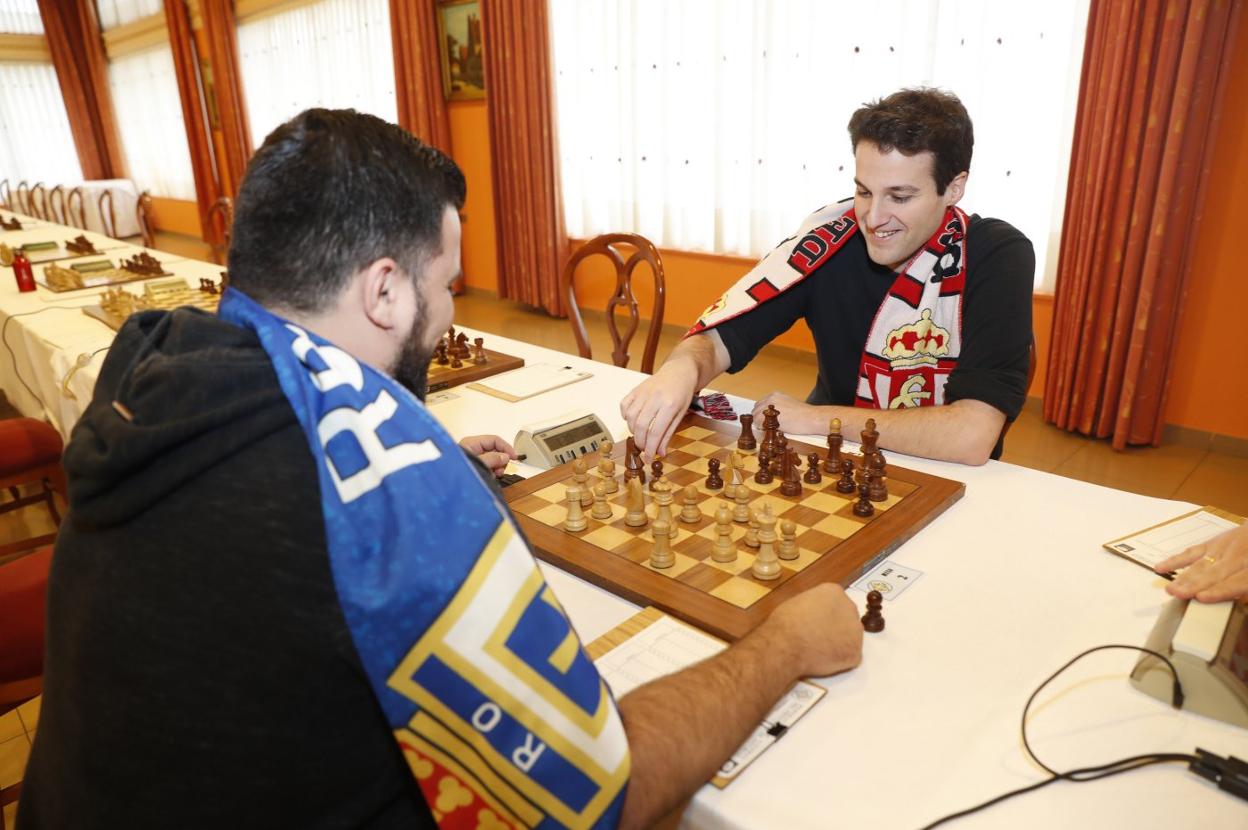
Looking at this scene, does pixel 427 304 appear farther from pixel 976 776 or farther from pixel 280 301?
pixel 976 776

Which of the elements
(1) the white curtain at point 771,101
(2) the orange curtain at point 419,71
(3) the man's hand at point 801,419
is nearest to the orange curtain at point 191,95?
(2) the orange curtain at point 419,71

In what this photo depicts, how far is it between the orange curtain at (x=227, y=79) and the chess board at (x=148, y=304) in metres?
6.11

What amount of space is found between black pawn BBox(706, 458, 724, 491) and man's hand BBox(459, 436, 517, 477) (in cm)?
41

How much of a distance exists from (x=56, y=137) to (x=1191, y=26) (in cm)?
1332

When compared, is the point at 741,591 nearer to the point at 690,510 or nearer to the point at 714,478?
the point at 690,510

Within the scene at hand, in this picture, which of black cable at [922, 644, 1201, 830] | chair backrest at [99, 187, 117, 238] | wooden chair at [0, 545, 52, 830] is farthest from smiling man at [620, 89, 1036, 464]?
chair backrest at [99, 187, 117, 238]

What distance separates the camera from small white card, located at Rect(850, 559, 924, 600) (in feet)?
3.91

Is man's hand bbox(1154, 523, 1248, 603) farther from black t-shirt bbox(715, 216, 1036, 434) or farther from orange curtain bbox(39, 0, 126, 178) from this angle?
orange curtain bbox(39, 0, 126, 178)

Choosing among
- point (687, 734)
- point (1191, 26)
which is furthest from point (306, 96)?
point (687, 734)

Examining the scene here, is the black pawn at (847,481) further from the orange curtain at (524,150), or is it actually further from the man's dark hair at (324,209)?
the orange curtain at (524,150)

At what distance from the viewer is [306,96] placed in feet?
27.0

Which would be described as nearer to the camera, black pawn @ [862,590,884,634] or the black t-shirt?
black pawn @ [862,590,884,634]

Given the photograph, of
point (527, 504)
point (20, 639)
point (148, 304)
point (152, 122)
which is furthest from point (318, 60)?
point (527, 504)

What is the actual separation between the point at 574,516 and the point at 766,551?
1.14 feet
